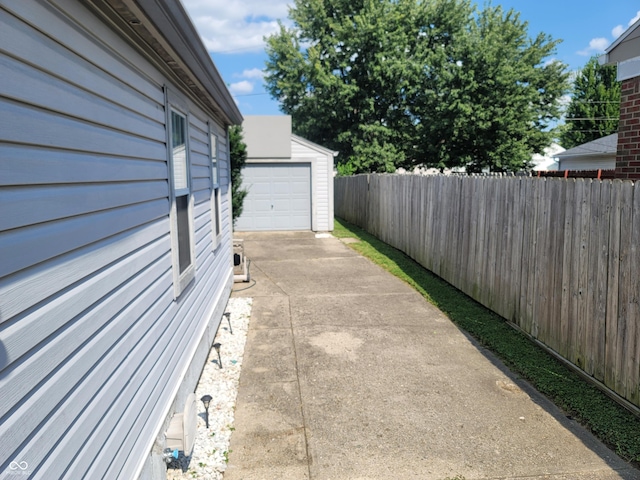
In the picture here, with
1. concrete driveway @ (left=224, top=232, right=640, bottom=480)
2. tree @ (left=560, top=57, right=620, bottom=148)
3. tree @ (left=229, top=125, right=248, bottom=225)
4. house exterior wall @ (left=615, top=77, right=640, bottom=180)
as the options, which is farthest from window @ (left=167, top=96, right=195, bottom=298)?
tree @ (left=560, top=57, right=620, bottom=148)

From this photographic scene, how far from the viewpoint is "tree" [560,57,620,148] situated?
36438 mm

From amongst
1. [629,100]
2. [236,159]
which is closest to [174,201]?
[629,100]

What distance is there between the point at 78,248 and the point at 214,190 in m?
4.95

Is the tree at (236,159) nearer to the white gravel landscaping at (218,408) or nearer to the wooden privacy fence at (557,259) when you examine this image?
the wooden privacy fence at (557,259)

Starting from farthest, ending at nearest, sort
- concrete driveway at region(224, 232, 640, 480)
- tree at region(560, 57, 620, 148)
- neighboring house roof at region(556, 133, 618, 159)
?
tree at region(560, 57, 620, 148) → neighboring house roof at region(556, 133, 618, 159) → concrete driveway at region(224, 232, 640, 480)

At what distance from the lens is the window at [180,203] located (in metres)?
3.91

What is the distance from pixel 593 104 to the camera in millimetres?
37812

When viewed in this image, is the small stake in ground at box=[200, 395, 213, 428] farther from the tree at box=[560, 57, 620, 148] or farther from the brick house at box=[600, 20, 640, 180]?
the tree at box=[560, 57, 620, 148]

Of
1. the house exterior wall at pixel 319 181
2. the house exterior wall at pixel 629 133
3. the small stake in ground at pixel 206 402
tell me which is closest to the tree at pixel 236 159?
the house exterior wall at pixel 319 181

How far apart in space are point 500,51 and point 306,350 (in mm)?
23815

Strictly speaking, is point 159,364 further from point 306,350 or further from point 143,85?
point 306,350

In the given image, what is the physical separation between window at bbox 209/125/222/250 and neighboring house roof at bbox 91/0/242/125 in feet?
5.18

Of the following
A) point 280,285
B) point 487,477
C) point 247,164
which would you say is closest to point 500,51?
point 247,164

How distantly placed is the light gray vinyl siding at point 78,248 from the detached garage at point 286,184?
12.6 m
